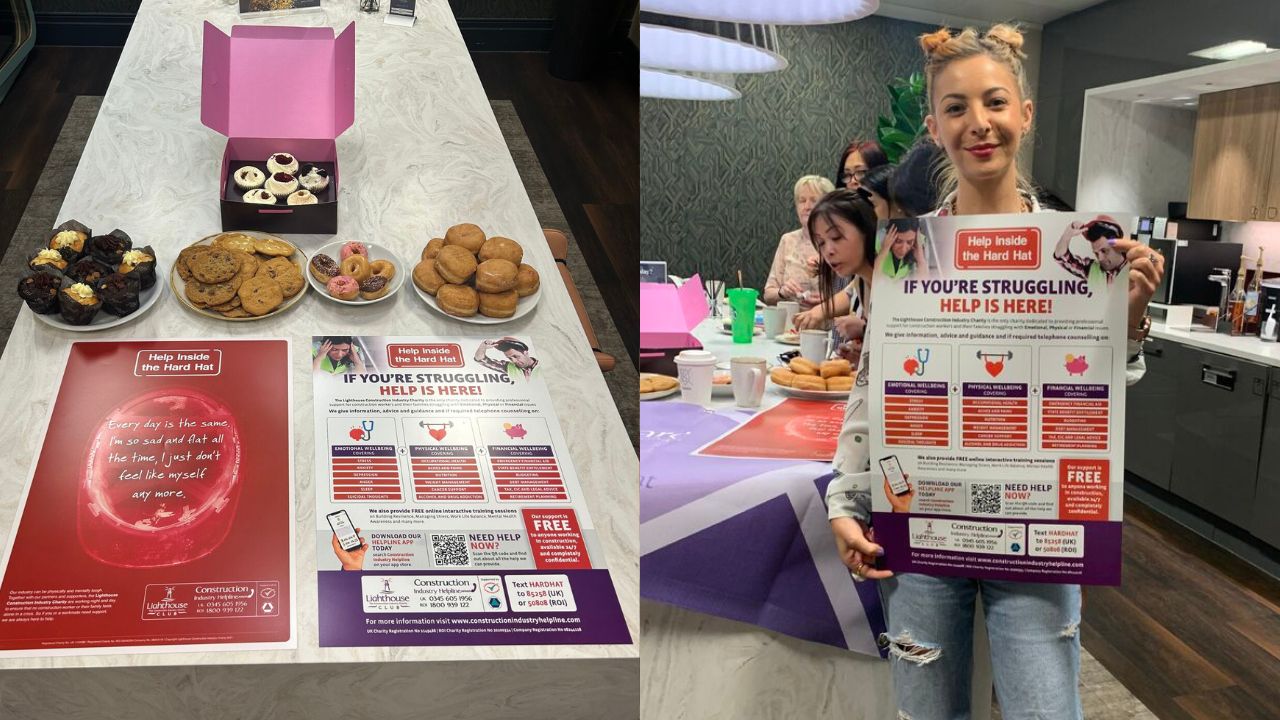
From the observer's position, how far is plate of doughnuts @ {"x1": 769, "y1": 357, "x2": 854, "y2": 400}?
1728mm

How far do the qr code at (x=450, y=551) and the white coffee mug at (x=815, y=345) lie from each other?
72 centimetres

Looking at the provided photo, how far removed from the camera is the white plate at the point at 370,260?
2.17 metres

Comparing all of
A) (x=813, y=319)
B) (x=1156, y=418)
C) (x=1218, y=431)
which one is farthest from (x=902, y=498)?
(x=1156, y=418)

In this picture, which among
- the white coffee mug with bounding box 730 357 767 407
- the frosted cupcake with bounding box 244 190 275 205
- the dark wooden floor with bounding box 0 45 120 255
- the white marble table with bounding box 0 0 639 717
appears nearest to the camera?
the white marble table with bounding box 0 0 639 717

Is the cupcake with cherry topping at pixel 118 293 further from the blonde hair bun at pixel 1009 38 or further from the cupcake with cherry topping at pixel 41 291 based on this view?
the blonde hair bun at pixel 1009 38

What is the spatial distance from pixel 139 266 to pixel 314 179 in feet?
1.68

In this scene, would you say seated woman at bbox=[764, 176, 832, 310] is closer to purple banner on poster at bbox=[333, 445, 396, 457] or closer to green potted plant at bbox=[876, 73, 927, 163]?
green potted plant at bbox=[876, 73, 927, 163]

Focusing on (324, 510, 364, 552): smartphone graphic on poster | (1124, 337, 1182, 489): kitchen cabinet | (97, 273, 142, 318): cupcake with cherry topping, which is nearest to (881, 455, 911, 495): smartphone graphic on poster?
(324, 510, 364, 552): smartphone graphic on poster

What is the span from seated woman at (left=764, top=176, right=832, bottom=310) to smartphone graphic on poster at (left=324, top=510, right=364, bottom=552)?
0.89 meters

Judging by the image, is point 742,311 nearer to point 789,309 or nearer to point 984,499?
point 789,309

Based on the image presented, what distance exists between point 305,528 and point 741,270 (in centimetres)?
95

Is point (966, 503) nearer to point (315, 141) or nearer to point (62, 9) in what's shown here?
point (315, 141)

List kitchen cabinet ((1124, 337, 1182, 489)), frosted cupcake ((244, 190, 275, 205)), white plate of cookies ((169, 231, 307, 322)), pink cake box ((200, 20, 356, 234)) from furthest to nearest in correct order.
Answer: kitchen cabinet ((1124, 337, 1182, 489)) → pink cake box ((200, 20, 356, 234)) → frosted cupcake ((244, 190, 275, 205)) → white plate of cookies ((169, 231, 307, 322))

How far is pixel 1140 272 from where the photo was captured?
121 centimetres
